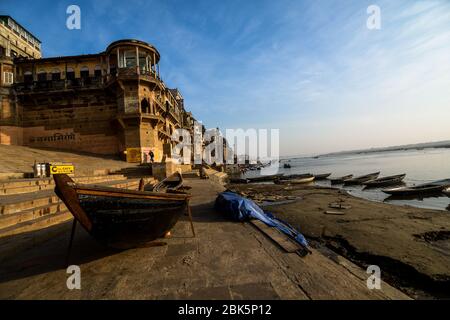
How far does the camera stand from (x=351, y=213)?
10.1 meters

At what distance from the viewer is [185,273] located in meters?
3.15

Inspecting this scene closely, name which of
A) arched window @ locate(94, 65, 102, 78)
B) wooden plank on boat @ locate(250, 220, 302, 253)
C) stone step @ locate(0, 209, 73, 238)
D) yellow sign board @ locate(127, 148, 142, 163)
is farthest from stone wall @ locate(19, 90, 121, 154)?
wooden plank on boat @ locate(250, 220, 302, 253)

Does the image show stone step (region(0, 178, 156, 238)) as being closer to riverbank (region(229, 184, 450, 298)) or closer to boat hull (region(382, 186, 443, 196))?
riverbank (region(229, 184, 450, 298))

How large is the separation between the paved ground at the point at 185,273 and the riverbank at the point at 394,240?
1839mm

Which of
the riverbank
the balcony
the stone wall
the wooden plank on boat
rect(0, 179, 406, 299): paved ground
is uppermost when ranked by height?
the balcony

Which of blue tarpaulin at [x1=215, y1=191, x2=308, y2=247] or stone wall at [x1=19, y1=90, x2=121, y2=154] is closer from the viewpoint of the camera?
blue tarpaulin at [x1=215, y1=191, x2=308, y2=247]

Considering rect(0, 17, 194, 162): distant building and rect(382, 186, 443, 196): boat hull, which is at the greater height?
rect(0, 17, 194, 162): distant building

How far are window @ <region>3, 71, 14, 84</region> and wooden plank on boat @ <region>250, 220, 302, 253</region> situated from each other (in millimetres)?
31781

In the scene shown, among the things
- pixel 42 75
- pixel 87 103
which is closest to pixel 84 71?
pixel 87 103

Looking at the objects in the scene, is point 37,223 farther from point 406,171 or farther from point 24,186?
point 406,171

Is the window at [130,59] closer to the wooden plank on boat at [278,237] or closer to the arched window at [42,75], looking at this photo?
the arched window at [42,75]

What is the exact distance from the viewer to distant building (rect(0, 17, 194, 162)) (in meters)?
23.2

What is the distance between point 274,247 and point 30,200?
6456mm

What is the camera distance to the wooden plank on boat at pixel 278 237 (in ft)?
13.6
